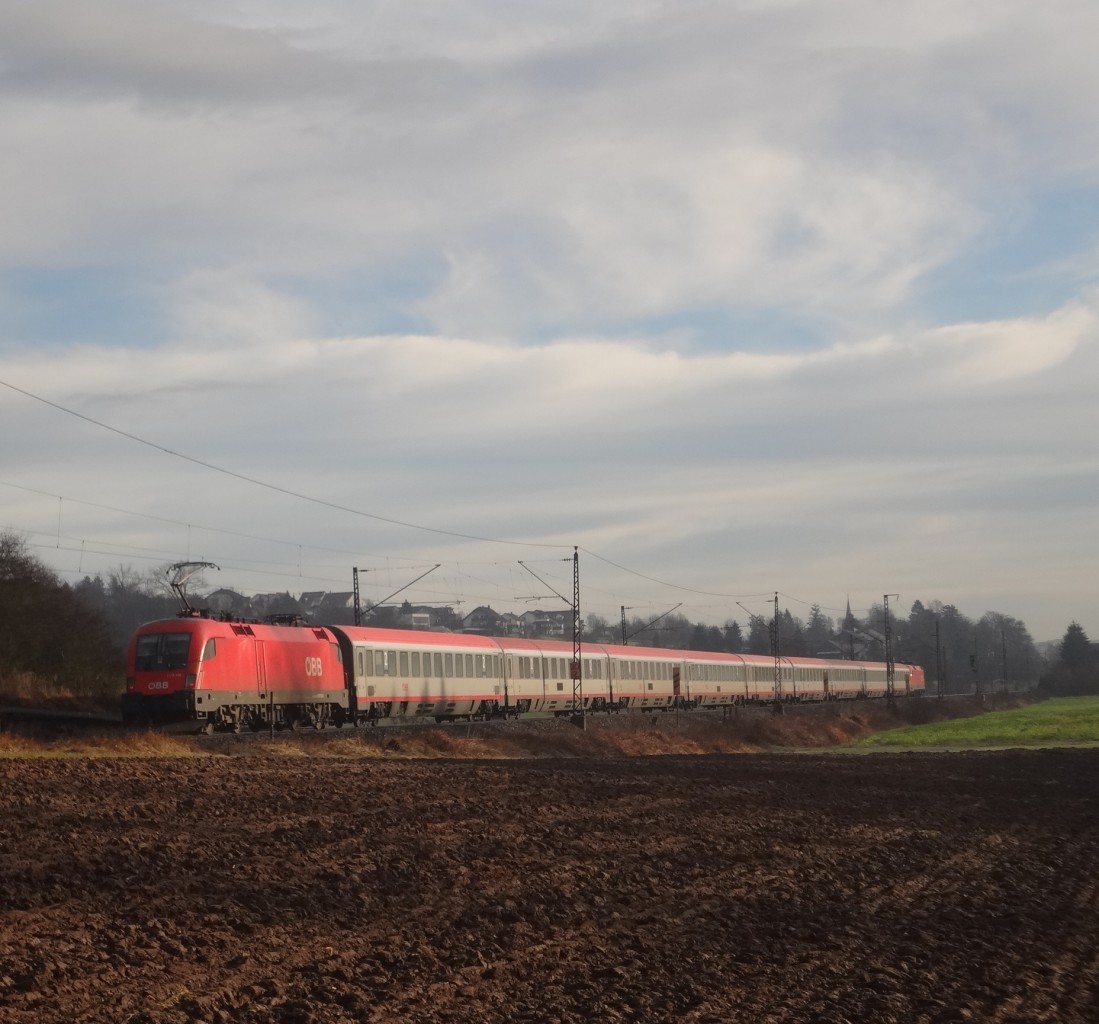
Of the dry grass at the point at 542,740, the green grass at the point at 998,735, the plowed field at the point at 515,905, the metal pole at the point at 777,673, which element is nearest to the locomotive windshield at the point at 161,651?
the dry grass at the point at 542,740

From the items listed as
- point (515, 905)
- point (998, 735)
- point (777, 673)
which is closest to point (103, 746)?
point (515, 905)

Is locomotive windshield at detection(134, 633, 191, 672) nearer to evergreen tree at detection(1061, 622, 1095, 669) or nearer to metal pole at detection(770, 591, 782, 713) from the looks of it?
metal pole at detection(770, 591, 782, 713)

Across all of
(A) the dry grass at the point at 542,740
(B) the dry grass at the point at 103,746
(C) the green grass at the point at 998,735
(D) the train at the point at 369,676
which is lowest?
Result: (C) the green grass at the point at 998,735

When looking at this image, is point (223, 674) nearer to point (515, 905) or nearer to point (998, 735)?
point (515, 905)

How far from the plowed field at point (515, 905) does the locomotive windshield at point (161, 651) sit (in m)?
11.5

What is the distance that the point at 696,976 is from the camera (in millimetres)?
11023

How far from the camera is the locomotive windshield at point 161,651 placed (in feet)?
124

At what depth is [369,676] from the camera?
47.6 metres

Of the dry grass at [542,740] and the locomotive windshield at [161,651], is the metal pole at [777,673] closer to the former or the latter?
the dry grass at [542,740]

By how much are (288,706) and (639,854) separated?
2738 centimetres

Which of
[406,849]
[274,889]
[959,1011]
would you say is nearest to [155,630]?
[406,849]

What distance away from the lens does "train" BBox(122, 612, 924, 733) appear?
38.0 meters

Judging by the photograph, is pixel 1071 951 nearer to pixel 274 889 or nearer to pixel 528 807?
pixel 274 889

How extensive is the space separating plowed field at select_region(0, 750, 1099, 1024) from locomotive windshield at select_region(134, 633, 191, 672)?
11.5m
